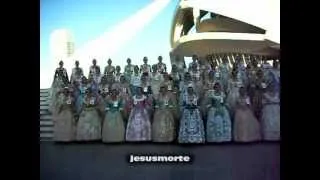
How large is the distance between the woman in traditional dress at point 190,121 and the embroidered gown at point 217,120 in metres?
0.06

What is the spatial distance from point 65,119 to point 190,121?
855 mm

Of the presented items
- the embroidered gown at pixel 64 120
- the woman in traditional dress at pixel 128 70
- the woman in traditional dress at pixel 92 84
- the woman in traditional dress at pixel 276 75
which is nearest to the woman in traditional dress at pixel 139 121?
the woman in traditional dress at pixel 128 70

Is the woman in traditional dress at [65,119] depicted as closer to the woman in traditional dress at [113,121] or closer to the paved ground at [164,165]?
the paved ground at [164,165]

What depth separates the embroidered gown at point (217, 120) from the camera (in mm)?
3871

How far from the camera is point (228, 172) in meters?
3.93

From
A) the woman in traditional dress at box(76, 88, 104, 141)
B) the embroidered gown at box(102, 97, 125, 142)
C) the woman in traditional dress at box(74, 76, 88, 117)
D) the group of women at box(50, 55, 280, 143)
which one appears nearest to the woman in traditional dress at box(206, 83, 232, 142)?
the group of women at box(50, 55, 280, 143)

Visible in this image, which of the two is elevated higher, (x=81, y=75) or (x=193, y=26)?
(x=193, y=26)

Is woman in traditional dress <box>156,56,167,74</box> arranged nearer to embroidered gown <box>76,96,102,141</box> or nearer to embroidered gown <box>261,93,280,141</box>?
embroidered gown <box>76,96,102,141</box>

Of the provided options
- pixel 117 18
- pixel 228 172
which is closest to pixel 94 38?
pixel 117 18

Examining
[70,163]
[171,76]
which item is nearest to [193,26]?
[171,76]

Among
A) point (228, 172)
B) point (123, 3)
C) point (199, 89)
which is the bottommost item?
point (228, 172)
